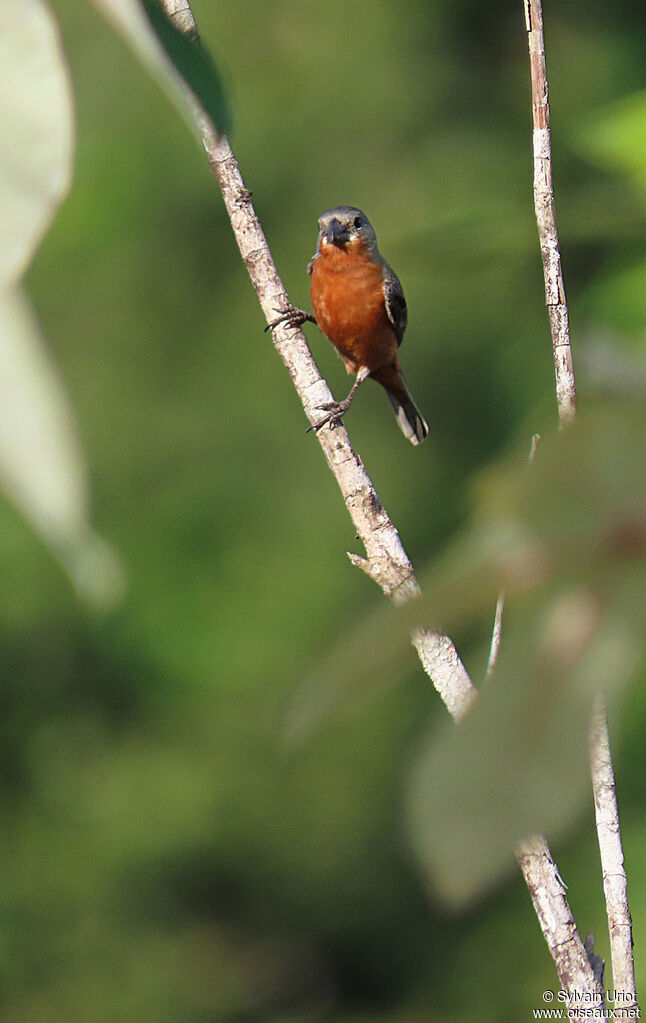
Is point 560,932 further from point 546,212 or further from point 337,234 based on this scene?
point 337,234

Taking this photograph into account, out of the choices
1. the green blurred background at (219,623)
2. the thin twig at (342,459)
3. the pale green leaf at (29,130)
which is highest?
the pale green leaf at (29,130)

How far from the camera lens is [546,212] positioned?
1.87 feet

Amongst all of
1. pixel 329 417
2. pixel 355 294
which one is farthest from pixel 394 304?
pixel 329 417

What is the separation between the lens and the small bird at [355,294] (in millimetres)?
1813

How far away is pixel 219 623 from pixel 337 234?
71.9 inches

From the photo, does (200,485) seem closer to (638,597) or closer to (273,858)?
(273,858)

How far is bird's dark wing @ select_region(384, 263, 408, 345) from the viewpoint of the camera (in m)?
1.86

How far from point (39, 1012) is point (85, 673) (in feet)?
3.53

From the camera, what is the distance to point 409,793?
18cm

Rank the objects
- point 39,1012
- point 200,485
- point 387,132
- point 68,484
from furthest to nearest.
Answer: point 387,132 < point 200,485 < point 39,1012 < point 68,484

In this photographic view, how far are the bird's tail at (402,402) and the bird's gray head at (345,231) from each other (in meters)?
0.25

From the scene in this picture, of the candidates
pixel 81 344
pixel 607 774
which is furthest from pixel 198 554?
pixel 607 774

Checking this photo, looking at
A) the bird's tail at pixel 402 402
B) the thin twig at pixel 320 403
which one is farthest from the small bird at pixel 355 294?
the thin twig at pixel 320 403

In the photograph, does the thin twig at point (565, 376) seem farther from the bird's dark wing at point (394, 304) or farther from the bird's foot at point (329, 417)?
the bird's dark wing at point (394, 304)
